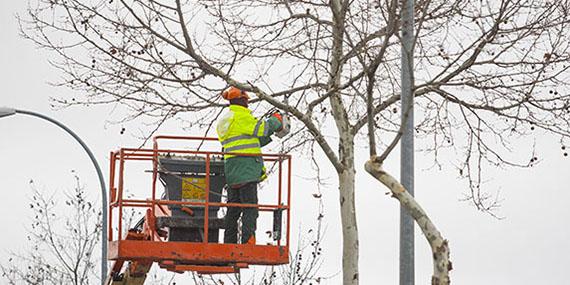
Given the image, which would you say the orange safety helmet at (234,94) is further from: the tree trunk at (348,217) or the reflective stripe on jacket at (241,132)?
the tree trunk at (348,217)

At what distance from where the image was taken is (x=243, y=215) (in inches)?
709

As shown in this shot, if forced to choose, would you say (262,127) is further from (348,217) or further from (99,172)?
(99,172)

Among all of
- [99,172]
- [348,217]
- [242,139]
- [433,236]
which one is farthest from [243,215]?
[99,172]

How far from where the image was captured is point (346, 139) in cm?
2141

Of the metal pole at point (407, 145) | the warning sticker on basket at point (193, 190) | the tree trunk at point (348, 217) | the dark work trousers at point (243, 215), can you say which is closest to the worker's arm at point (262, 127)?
the dark work trousers at point (243, 215)

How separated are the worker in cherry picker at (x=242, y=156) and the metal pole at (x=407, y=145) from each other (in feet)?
5.59

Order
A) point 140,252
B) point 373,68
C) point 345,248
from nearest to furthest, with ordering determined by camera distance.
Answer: point 373,68 < point 140,252 < point 345,248

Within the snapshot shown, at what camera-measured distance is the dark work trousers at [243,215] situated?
58.7 feet

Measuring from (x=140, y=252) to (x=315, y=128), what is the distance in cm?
336

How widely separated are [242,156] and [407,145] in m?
2.11

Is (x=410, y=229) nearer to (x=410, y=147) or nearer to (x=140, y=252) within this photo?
(x=410, y=147)

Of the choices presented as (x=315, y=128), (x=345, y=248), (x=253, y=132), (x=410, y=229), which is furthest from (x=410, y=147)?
(x=345, y=248)

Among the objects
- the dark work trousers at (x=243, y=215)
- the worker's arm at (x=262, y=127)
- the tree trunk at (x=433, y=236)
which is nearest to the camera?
the tree trunk at (x=433, y=236)

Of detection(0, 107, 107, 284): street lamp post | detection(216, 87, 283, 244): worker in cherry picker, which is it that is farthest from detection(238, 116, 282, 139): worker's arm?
detection(0, 107, 107, 284): street lamp post
